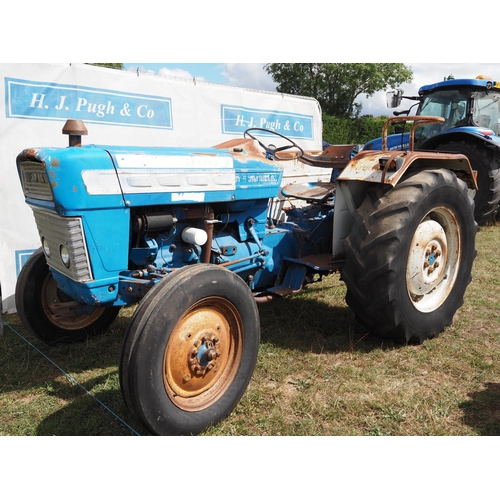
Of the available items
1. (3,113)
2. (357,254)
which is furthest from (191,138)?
(357,254)

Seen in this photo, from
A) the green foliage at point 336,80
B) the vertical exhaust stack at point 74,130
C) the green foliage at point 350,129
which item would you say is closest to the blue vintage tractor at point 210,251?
the vertical exhaust stack at point 74,130

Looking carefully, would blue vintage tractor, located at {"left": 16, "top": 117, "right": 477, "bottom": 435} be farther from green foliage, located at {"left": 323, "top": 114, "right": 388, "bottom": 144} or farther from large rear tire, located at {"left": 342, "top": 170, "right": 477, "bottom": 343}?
green foliage, located at {"left": 323, "top": 114, "right": 388, "bottom": 144}

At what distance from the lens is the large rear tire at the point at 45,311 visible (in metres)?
3.33

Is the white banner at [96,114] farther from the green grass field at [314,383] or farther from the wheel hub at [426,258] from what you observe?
the wheel hub at [426,258]

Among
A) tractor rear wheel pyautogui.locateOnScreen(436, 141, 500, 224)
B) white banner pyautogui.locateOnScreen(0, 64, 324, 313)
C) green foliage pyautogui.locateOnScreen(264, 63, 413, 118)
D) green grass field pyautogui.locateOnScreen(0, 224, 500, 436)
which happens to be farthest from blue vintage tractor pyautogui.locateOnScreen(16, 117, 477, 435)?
green foliage pyautogui.locateOnScreen(264, 63, 413, 118)

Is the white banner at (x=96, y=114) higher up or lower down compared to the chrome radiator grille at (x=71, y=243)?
higher up

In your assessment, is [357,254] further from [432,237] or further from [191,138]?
[191,138]

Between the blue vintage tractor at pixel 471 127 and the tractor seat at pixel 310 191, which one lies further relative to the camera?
the blue vintage tractor at pixel 471 127

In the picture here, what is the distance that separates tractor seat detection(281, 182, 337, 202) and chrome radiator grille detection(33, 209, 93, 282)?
206 cm

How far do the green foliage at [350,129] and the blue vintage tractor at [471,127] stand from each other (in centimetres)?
1283

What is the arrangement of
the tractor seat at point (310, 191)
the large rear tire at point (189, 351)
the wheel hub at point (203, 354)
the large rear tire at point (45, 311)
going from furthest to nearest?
the tractor seat at point (310, 191), the large rear tire at point (45, 311), the wheel hub at point (203, 354), the large rear tire at point (189, 351)

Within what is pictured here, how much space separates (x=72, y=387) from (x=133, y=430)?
2.43 ft

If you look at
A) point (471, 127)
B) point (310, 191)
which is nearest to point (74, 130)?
point (310, 191)

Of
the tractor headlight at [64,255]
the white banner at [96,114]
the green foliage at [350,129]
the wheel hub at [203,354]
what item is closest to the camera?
the wheel hub at [203,354]
